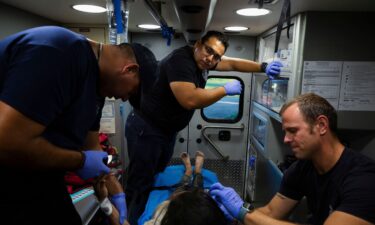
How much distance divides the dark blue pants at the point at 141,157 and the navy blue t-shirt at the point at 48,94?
1037 mm

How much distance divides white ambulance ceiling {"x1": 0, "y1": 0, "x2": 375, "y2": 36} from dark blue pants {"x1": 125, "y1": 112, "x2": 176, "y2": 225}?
0.86 metres

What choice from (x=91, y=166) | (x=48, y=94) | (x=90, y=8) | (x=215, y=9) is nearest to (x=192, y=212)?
(x=91, y=166)

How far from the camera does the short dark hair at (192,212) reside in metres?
1.08

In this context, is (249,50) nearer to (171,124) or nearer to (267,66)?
(267,66)

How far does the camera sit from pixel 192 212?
110cm

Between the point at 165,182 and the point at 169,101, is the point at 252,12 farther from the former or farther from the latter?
the point at 165,182

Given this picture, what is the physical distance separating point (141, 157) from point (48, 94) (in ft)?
4.72

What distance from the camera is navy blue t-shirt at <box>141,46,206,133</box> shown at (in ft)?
6.40

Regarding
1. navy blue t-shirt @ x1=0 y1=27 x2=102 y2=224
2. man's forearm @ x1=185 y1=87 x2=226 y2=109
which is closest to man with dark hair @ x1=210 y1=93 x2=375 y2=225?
man's forearm @ x1=185 y1=87 x2=226 y2=109

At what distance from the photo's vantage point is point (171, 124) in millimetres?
2189

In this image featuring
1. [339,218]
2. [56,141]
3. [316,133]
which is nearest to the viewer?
[56,141]

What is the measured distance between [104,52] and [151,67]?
375 millimetres

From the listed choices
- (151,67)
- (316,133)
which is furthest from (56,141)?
(316,133)

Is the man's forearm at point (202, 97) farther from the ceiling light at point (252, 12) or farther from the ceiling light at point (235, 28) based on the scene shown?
the ceiling light at point (235, 28)
